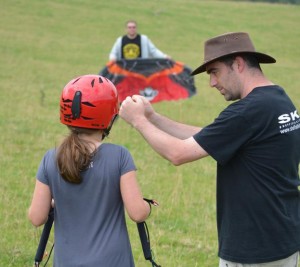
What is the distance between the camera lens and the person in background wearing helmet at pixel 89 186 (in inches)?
155

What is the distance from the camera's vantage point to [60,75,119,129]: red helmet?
Result: 396 centimetres

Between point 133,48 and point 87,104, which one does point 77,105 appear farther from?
point 133,48

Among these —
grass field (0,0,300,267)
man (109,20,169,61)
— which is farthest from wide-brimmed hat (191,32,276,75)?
man (109,20,169,61)

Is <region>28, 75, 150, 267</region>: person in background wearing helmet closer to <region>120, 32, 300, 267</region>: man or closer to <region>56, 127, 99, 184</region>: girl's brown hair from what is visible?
<region>56, 127, 99, 184</region>: girl's brown hair

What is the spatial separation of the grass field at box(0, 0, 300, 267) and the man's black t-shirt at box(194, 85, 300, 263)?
2.74m

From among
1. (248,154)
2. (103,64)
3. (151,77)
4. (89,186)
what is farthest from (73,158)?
(103,64)

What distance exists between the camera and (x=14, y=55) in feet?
92.9

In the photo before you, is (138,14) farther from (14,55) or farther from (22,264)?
(22,264)

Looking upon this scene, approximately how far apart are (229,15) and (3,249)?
44353mm

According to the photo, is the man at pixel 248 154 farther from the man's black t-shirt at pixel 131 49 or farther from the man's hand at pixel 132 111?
the man's black t-shirt at pixel 131 49

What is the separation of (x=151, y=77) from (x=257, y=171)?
435 inches

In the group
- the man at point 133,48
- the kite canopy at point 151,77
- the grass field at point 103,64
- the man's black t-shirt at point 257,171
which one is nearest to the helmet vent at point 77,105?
the man's black t-shirt at point 257,171

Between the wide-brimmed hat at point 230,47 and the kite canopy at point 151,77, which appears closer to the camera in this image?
the wide-brimmed hat at point 230,47

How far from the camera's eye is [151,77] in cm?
1509
